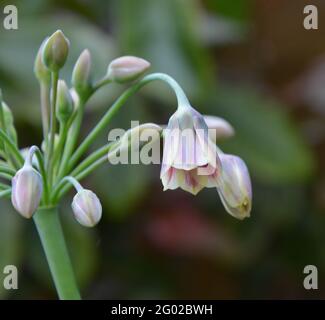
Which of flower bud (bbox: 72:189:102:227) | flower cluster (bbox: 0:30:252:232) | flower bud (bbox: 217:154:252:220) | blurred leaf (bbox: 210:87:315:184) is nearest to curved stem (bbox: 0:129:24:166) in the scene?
flower cluster (bbox: 0:30:252:232)

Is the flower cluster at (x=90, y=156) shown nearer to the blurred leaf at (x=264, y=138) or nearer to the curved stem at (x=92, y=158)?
the curved stem at (x=92, y=158)

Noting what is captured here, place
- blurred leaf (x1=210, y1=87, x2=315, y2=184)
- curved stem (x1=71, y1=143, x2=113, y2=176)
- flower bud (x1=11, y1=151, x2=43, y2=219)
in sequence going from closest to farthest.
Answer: flower bud (x1=11, y1=151, x2=43, y2=219), curved stem (x1=71, y1=143, x2=113, y2=176), blurred leaf (x1=210, y1=87, x2=315, y2=184)

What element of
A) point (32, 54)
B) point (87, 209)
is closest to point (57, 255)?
point (87, 209)

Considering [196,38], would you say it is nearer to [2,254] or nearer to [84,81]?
[2,254]

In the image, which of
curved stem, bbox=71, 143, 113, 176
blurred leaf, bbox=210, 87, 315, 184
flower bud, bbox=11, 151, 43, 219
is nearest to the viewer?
flower bud, bbox=11, 151, 43, 219

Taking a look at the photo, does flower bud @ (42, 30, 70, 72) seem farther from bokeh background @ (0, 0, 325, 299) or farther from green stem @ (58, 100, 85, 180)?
bokeh background @ (0, 0, 325, 299)

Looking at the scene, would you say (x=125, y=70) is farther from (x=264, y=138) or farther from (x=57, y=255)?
(x=264, y=138)

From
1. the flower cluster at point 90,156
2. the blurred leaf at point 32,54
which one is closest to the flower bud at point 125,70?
the flower cluster at point 90,156
